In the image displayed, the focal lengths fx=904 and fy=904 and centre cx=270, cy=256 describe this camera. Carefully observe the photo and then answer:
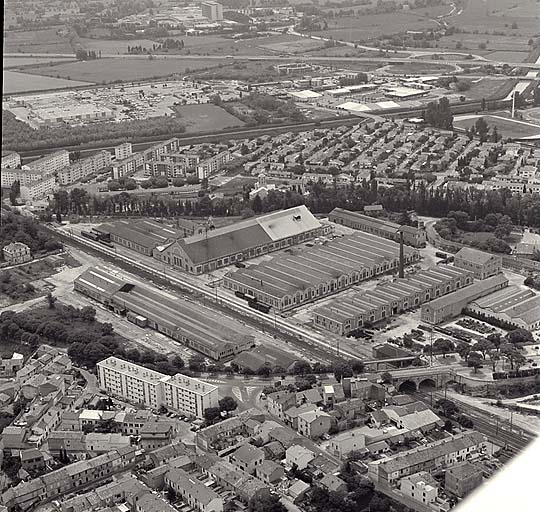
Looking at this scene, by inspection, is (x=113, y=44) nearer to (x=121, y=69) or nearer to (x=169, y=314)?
(x=121, y=69)

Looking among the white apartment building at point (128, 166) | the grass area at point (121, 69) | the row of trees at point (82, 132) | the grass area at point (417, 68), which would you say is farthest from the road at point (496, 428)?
the grass area at point (121, 69)

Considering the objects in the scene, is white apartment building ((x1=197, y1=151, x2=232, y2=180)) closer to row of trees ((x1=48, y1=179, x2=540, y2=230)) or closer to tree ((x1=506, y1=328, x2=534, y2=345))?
row of trees ((x1=48, y1=179, x2=540, y2=230))

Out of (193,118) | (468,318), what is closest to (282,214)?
(468,318)

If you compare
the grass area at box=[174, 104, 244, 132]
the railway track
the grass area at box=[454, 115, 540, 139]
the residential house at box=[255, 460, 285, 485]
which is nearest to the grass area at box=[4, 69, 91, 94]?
the grass area at box=[174, 104, 244, 132]

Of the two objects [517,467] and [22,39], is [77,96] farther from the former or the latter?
[517,467]

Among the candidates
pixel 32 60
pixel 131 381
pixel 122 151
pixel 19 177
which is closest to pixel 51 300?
pixel 131 381

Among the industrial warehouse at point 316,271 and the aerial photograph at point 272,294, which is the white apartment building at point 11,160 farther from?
the industrial warehouse at point 316,271
